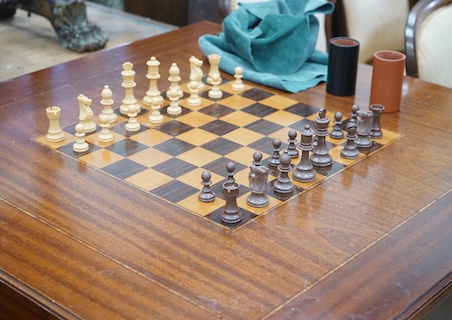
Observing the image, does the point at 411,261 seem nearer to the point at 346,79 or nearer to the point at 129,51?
the point at 346,79

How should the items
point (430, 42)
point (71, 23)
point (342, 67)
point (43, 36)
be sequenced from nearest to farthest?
point (342, 67)
point (430, 42)
point (71, 23)
point (43, 36)

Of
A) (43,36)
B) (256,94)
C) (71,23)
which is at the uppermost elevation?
(256,94)

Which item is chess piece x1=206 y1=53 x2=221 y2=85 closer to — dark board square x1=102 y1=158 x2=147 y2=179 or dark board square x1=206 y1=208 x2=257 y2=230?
dark board square x1=102 y1=158 x2=147 y2=179

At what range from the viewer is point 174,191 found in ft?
5.58

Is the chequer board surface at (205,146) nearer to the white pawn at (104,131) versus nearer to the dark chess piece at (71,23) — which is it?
the white pawn at (104,131)

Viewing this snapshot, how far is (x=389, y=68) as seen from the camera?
2133 millimetres

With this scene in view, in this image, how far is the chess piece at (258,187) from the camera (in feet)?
5.35

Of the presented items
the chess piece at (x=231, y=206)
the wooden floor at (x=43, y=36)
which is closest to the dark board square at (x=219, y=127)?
the chess piece at (x=231, y=206)

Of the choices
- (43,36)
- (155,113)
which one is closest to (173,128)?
(155,113)

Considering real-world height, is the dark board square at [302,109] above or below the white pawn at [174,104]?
below

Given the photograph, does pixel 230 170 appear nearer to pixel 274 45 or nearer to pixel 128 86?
pixel 128 86

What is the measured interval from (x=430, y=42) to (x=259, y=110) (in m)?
0.72

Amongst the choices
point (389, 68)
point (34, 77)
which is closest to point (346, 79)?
point (389, 68)

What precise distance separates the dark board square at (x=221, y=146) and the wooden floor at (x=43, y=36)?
2.33 m
